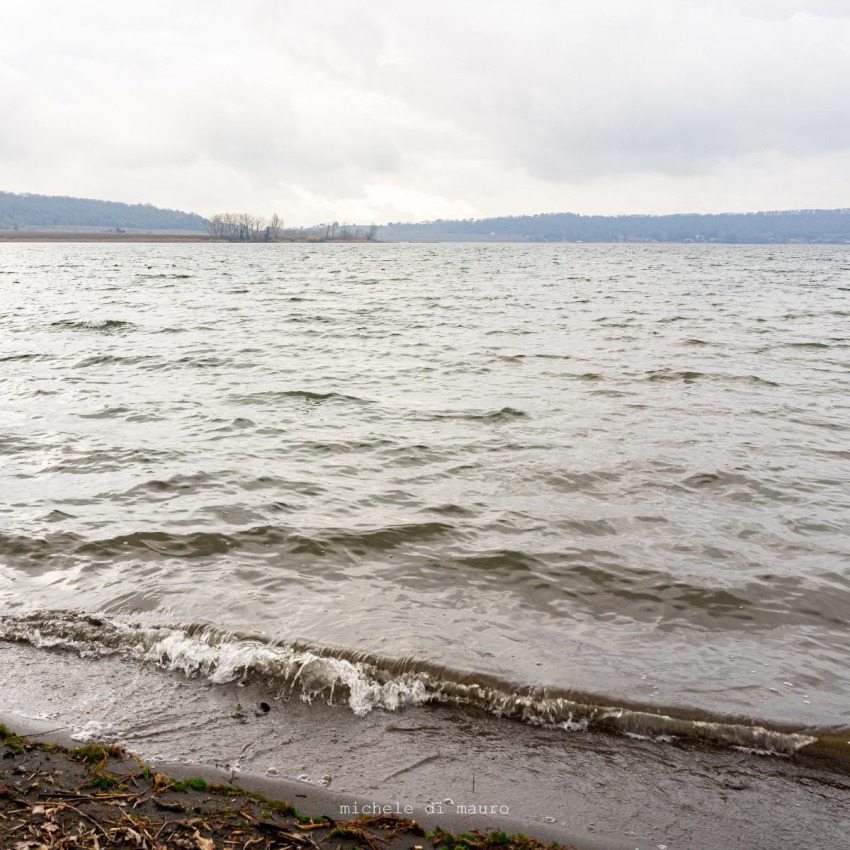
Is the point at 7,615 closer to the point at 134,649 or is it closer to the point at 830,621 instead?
the point at 134,649

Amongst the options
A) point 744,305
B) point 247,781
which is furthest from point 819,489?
point 744,305

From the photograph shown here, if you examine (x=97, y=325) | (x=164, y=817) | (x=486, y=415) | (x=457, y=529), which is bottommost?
(x=457, y=529)

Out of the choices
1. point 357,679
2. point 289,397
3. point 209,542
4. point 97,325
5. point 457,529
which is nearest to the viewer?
point 357,679

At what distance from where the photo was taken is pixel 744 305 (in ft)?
112

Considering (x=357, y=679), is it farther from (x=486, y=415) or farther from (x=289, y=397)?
(x=289, y=397)

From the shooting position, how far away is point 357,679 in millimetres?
4891

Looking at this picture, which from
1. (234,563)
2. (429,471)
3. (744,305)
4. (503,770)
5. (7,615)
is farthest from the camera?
(744,305)

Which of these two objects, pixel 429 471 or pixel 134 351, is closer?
pixel 429 471

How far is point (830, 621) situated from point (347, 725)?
4.25 meters

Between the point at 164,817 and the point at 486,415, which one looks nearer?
the point at 164,817

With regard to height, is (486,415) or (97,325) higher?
(97,325)

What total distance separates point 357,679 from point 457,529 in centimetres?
302

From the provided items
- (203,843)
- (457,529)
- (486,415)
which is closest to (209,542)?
(457,529)

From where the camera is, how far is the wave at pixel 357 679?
446 cm
